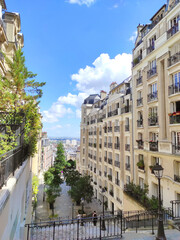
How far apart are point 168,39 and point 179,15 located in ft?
6.37

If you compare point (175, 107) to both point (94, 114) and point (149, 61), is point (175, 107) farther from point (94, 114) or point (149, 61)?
point (94, 114)

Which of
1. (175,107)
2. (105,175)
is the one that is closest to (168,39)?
(175,107)

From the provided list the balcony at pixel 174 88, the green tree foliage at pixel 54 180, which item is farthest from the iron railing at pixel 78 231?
the green tree foliage at pixel 54 180

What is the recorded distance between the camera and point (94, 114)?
119ft

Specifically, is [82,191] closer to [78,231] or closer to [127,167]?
[127,167]

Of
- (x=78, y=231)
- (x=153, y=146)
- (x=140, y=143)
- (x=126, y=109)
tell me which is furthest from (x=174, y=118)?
(x=78, y=231)

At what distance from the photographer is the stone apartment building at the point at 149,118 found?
537 inches

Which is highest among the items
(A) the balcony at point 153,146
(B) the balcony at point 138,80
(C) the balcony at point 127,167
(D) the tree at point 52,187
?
(B) the balcony at point 138,80

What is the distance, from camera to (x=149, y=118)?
16703mm

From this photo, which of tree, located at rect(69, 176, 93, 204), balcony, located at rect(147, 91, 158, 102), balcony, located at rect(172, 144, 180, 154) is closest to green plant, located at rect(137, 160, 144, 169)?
balcony, located at rect(172, 144, 180, 154)

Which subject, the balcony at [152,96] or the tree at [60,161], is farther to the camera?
the tree at [60,161]

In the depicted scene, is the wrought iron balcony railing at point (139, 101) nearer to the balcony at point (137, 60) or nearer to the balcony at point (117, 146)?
the balcony at point (137, 60)

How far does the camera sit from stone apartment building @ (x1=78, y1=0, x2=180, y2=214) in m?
13.6

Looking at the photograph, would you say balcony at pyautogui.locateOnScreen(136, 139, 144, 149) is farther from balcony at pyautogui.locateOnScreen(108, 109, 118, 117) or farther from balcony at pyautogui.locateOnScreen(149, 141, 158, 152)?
balcony at pyautogui.locateOnScreen(108, 109, 118, 117)
